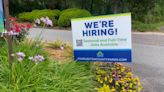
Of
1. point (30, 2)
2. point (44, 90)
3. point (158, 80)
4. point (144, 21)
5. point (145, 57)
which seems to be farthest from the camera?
point (30, 2)

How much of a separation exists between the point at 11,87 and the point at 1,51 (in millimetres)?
1535

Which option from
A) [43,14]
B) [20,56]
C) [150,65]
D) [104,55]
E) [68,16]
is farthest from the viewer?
[43,14]

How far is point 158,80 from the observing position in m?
7.49

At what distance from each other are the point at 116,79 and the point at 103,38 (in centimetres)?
73

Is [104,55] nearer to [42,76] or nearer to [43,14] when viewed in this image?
[42,76]

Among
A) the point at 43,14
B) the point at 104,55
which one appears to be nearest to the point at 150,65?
the point at 104,55

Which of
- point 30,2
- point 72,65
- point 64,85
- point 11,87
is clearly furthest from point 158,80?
point 30,2

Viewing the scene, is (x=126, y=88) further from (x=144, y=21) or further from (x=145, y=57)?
(x=144, y=21)

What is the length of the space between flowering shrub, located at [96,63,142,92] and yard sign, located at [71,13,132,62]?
27 cm

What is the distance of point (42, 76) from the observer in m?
5.07

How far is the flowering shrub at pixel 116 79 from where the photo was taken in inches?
235

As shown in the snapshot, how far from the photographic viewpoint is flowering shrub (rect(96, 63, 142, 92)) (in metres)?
5.96

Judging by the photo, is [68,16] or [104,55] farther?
[68,16]

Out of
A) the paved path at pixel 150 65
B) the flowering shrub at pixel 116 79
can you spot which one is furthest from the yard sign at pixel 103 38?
the paved path at pixel 150 65
